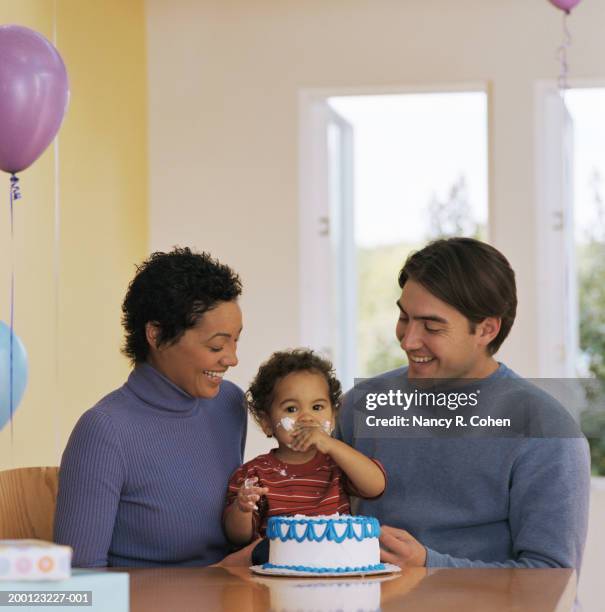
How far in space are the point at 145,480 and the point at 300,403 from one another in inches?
15.1

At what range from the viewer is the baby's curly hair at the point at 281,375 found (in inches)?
100

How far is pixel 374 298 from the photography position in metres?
6.43

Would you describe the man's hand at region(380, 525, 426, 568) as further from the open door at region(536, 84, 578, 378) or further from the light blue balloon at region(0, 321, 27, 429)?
the open door at region(536, 84, 578, 378)

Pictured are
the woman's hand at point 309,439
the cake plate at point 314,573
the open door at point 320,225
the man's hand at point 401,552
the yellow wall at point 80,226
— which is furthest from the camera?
the open door at point 320,225

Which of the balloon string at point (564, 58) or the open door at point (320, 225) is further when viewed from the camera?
the open door at point (320, 225)

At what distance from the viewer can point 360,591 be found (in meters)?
1.91

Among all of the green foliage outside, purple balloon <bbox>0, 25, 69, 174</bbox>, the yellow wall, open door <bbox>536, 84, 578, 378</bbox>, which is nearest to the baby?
purple balloon <bbox>0, 25, 69, 174</bbox>

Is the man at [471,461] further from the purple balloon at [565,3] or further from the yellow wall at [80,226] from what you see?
the purple balloon at [565,3]

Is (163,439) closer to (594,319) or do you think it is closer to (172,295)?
(172,295)

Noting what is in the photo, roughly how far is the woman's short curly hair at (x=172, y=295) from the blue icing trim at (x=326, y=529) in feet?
1.88

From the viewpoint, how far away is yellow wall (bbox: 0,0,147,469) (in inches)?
160

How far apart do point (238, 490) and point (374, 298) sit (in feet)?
13.3

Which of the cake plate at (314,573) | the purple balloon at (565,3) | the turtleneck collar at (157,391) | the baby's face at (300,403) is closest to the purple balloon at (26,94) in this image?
the turtleneck collar at (157,391)

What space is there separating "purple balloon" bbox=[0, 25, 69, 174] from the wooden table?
59.4 inches
